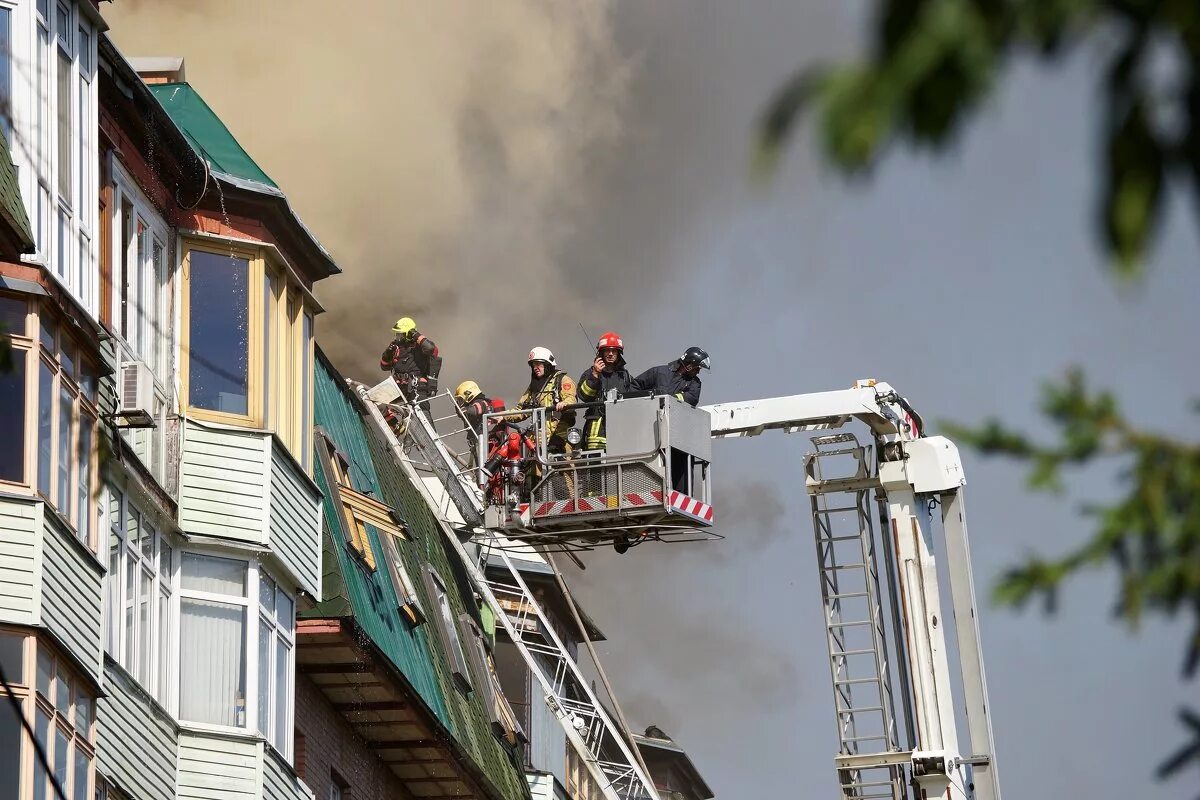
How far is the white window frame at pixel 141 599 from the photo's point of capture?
20.1 m

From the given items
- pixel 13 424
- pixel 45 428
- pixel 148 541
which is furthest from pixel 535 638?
pixel 13 424

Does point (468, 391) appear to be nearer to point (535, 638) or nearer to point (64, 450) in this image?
point (535, 638)

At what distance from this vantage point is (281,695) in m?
23.2

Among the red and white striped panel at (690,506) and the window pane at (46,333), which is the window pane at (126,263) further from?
the red and white striped panel at (690,506)

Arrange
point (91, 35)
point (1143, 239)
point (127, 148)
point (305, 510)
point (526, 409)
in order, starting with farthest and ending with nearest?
1. point (526, 409)
2. point (305, 510)
3. point (127, 148)
4. point (91, 35)
5. point (1143, 239)

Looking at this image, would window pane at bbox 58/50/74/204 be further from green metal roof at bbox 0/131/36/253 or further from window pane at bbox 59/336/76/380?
window pane at bbox 59/336/76/380

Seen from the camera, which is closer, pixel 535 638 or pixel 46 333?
pixel 46 333

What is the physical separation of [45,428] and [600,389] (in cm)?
976

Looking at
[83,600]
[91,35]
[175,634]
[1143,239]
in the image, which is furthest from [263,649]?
[1143,239]

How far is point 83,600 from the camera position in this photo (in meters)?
18.4

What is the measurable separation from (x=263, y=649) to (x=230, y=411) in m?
2.37

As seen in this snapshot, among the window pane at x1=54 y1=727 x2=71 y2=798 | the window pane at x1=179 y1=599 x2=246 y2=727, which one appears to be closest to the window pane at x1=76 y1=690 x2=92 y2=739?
the window pane at x1=54 y1=727 x2=71 y2=798

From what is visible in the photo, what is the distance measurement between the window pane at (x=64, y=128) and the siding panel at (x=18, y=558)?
3.18 meters

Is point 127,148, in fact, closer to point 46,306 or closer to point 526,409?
point 46,306
